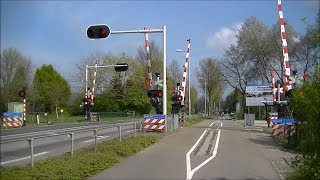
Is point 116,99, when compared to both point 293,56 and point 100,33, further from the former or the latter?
point 100,33

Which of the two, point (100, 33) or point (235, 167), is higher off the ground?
point (100, 33)

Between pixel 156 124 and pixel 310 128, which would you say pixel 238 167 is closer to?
pixel 310 128

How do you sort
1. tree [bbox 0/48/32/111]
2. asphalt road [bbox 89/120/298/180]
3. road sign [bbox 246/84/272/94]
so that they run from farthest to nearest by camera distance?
road sign [bbox 246/84/272/94], asphalt road [bbox 89/120/298/180], tree [bbox 0/48/32/111]

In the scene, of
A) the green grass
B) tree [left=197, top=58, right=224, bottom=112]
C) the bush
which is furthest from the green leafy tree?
tree [left=197, top=58, right=224, bottom=112]

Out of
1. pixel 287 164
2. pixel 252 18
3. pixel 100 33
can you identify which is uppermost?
pixel 252 18

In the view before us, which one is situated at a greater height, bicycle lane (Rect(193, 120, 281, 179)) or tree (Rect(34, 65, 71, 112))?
tree (Rect(34, 65, 71, 112))

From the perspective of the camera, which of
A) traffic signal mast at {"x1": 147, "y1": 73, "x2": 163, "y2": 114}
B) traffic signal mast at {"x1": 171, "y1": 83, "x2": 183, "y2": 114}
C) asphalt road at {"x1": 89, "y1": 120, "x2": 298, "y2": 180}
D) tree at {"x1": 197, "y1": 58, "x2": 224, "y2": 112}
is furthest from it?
tree at {"x1": 197, "y1": 58, "x2": 224, "y2": 112}

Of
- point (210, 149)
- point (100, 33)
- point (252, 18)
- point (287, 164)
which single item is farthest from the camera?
point (252, 18)

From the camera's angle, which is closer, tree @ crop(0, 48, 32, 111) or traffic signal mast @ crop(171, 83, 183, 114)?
tree @ crop(0, 48, 32, 111)

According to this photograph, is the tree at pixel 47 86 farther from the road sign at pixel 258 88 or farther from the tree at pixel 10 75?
the road sign at pixel 258 88

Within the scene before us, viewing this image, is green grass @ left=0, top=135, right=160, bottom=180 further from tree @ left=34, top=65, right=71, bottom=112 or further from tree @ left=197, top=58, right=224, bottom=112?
tree @ left=197, top=58, right=224, bottom=112

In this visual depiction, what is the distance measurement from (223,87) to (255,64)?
13.8 metres

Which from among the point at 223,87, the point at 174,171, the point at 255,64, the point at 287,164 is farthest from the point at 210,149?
the point at 223,87

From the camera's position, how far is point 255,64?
61.8 metres
